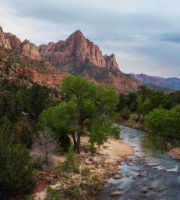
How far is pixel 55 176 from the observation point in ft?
63.3

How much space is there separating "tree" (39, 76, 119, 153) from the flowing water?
15.3ft

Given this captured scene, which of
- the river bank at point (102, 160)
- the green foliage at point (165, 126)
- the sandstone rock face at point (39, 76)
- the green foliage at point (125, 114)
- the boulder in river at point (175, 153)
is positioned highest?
the sandstone rock face at point (39, 76)

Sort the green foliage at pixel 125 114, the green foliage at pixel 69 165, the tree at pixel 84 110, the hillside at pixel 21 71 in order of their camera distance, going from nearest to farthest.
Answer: the green foliage at pixel 69 165, the tree at pixel 84 110, the green foliage at pixel 125 114, the hillside at pixel 21 71

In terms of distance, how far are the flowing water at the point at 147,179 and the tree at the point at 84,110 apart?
Result: 4671 millimetres

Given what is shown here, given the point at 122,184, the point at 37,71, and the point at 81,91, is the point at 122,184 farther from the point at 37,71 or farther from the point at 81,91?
the point at 37,71

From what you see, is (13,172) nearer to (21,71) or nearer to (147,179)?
(147,179)

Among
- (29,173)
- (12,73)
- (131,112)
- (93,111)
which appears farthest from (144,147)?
(12,73)

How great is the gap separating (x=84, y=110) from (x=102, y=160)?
6233mm

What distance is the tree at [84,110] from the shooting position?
83.0 feet

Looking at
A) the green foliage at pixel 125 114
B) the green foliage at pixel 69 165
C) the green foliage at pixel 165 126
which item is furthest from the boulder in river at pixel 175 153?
the green foliage at pixel 125 114

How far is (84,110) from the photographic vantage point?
26125 mm

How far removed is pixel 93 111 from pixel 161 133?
953 centimetres

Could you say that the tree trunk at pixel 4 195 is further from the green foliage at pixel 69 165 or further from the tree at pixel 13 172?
the green foliage at pixel 69 165

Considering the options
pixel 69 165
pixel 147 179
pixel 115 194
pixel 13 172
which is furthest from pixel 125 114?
pixel 13 172
